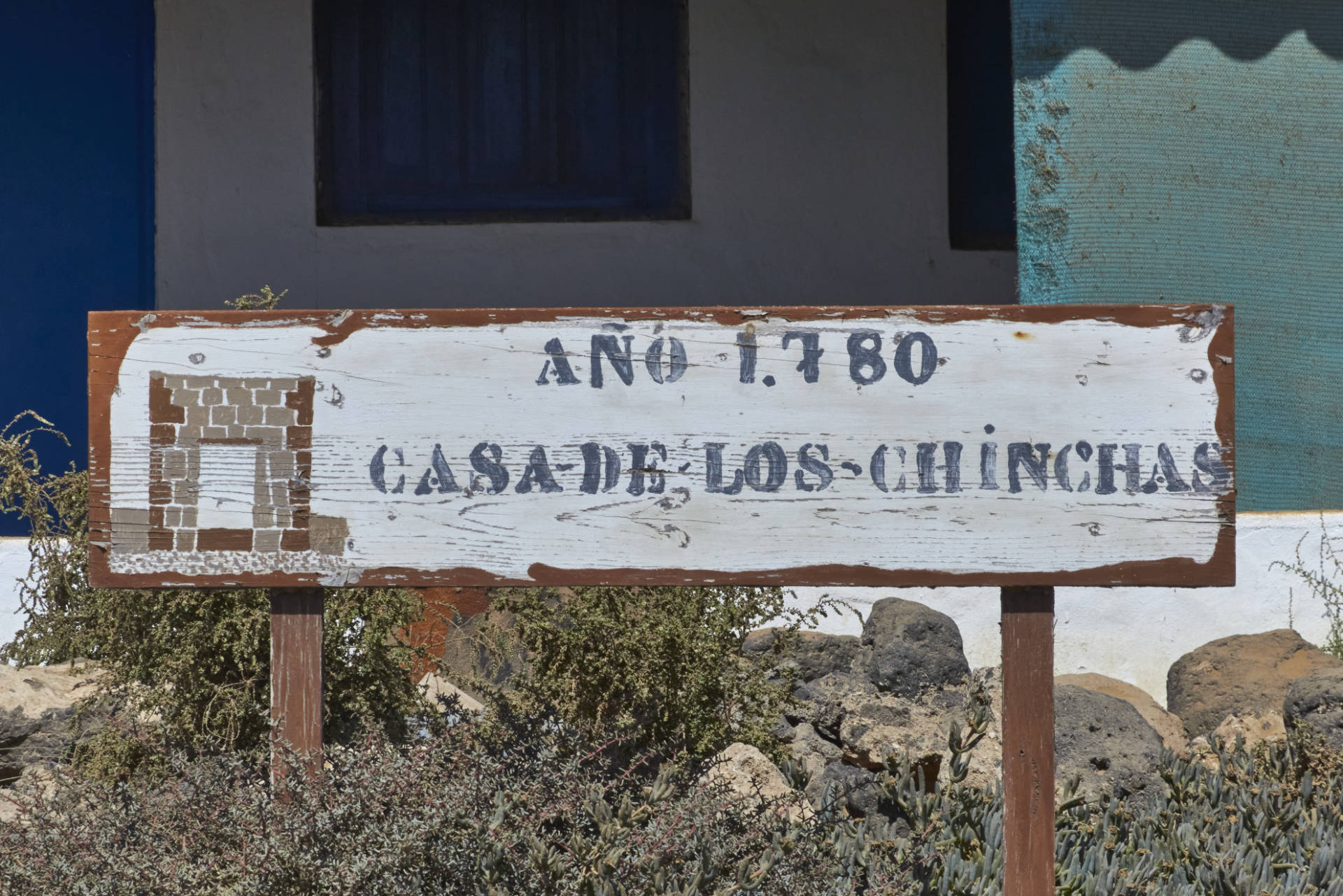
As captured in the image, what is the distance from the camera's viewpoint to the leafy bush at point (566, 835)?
2439 millimetres

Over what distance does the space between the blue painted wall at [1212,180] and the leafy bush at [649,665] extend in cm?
160

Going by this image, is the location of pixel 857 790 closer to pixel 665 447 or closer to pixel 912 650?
pixel 912 650

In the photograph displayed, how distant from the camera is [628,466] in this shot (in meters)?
2.57

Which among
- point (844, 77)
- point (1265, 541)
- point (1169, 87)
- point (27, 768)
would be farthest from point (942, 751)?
point (844, 77)

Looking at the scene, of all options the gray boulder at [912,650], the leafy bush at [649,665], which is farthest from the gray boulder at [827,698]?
the leafy bush at [649,665]

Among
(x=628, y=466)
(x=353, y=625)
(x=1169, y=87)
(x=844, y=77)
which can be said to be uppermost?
(x=844, y=77)

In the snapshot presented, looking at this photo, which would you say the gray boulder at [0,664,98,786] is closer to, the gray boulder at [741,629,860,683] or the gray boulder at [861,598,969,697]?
the gray boulder at [741,629,860,683]

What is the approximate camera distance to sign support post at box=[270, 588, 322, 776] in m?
2.65

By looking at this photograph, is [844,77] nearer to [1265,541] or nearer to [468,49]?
[468,49]

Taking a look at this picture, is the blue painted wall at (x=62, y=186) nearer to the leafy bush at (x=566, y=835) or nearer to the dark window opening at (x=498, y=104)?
the dark window opening at (x=498, y=104)

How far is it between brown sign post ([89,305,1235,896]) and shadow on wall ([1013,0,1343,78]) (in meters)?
2.01

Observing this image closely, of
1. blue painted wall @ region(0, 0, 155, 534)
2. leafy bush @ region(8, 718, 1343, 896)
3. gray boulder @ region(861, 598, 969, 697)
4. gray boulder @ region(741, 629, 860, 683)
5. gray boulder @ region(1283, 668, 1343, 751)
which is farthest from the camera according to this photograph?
blue painted wall @ region(0, 0, 155, 534)

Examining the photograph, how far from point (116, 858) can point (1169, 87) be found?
12.7 feet

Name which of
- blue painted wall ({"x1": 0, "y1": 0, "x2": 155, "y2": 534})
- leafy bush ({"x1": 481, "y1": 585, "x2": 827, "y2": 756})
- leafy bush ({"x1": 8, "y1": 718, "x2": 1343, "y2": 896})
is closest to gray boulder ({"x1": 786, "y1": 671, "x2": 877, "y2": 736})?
leafy bush ({"x1": 481, "y1": 585, "x2": 827, "y2": 756})
